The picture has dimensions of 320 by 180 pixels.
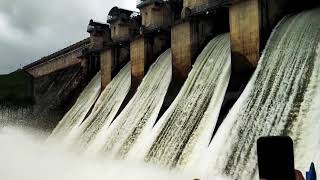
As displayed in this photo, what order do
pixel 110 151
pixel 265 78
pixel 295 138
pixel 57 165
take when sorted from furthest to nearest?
pixel 110 151 → pixel 57 165 → pixel 265 78 → pixel 295 138

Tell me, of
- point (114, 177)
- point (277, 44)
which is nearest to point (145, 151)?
point (114, 177)

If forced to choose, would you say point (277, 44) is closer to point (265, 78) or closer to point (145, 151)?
point (265, 78)

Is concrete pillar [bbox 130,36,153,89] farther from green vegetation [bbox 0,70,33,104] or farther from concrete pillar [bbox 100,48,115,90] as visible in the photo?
green vegetation [bbox 0,70,33,104]

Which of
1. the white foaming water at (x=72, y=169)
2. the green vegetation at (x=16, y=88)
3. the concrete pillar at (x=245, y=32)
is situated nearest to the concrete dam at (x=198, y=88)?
the concrete pillar at (x=245, y=32)

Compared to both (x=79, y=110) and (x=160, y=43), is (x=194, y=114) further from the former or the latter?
(x=79, y=110)

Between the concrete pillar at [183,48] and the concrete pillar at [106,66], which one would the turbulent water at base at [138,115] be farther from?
the concrete pillar at [106,66]

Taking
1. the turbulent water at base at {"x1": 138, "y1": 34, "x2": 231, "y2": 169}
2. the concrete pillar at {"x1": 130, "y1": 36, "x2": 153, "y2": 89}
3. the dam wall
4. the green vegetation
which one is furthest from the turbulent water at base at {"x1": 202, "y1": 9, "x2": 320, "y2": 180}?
the green vegetation

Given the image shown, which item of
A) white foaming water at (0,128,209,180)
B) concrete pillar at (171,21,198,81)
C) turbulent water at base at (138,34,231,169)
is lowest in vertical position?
white foaming water at (0,128,209,180)
